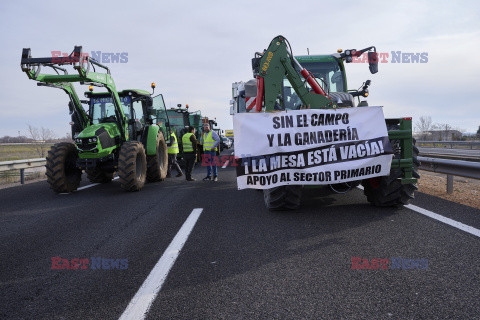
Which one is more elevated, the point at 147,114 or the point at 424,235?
the point at 147,114

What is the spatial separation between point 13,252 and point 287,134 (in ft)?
13.9

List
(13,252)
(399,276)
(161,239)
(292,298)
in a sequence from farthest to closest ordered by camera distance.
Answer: (161,239)
(13,252)
(399,276)
(292,298)

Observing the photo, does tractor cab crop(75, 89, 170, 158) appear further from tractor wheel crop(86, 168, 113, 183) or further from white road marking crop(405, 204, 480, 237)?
white road marking crop(405, 204, 480, 237)

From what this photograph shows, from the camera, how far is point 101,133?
912 centimetres

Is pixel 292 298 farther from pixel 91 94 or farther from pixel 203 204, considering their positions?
pixel 91 94

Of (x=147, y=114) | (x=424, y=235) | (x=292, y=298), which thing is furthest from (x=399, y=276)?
(x=147, y=114)

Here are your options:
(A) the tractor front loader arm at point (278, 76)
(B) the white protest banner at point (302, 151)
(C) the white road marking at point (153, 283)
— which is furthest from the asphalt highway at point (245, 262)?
(A) the tractor front loader arm at point (278, 76)

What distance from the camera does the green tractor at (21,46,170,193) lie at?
27.1 ft

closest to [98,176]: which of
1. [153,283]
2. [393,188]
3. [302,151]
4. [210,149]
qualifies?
[210,149]

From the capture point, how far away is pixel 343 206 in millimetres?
6461

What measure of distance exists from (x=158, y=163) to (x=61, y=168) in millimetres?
3041

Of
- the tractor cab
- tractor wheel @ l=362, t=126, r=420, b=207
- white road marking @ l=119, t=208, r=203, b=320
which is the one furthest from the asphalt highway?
the tractor cab

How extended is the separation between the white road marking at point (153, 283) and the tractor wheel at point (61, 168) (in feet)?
18.2

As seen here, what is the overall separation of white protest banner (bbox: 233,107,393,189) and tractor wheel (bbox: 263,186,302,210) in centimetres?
33
